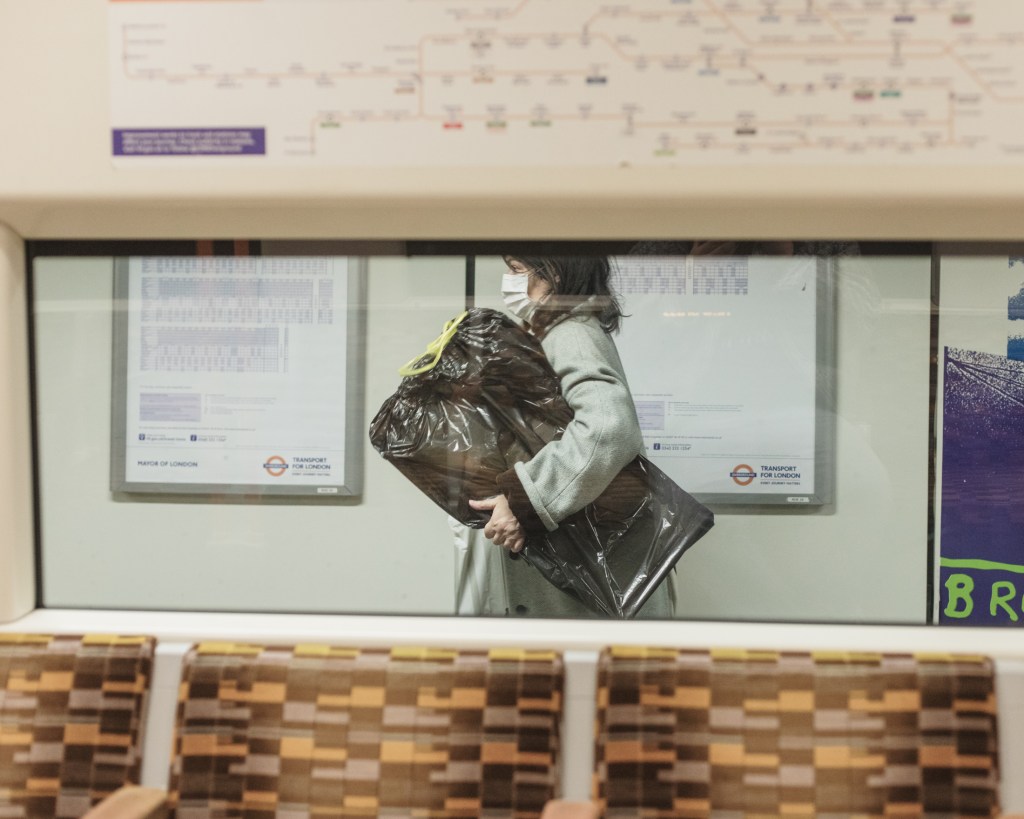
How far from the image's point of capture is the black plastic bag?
2.21m

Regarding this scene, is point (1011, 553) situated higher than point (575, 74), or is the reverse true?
point (575, 74)

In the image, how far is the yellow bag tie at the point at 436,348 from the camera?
2.23m

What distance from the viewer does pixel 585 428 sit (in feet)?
7.22

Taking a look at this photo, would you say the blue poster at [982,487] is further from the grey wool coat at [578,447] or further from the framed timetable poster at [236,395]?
the framed timetable poster at [236,395]

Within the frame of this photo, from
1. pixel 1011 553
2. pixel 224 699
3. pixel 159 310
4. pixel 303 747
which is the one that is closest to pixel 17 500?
pixel 159 310

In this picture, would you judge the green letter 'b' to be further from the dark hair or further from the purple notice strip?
the purple notice strip

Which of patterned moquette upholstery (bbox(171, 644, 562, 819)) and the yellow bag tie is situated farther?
the yellow bag tie

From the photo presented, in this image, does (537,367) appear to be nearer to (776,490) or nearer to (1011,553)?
(776,490)

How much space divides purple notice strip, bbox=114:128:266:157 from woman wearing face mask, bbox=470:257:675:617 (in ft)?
2.45

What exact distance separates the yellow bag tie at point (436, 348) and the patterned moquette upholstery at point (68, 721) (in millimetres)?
976

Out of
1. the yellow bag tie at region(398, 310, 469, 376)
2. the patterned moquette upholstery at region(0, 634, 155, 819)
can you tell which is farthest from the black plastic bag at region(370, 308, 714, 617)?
the patterned moquette upholstery at region(0, 634, 155, 819)

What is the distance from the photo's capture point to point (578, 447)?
220cm

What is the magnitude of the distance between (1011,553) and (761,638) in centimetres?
81

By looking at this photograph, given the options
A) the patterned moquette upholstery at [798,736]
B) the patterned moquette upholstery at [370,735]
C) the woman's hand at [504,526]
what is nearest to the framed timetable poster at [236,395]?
the woman's hand at [504,526]
